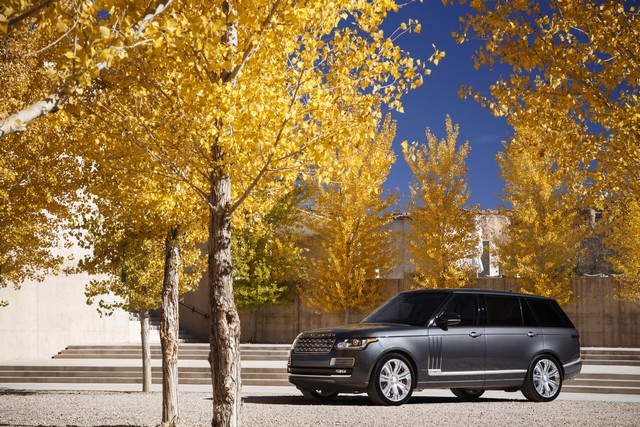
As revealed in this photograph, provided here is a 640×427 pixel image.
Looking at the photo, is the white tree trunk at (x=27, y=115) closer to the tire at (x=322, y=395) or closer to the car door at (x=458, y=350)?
the car door at (x=458, y=350)

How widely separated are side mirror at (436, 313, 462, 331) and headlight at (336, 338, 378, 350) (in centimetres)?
126

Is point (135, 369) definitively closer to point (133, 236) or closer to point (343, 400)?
point (133, 236)

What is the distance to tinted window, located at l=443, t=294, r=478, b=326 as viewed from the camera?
45.0ft

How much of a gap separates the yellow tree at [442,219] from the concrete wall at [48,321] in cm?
1336

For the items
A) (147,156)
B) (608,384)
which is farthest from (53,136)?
(608,384)

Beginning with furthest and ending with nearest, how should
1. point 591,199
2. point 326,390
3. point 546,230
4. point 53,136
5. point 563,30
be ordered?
point 546,230, point 53,136, point 326,390, point 591,199, point 563,30

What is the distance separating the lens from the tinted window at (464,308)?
1371 centimetres

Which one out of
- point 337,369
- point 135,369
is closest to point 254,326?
point 135,369

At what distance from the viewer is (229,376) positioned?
899cm

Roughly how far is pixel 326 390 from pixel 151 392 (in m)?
7.64

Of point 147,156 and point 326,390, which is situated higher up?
point 147,156

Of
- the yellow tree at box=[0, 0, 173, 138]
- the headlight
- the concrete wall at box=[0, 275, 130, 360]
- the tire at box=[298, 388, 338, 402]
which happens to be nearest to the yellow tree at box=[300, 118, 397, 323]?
the concrete wall at box=[0, 275, 130, 360]

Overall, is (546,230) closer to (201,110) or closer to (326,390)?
(326,390)

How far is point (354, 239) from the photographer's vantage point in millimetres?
30438
